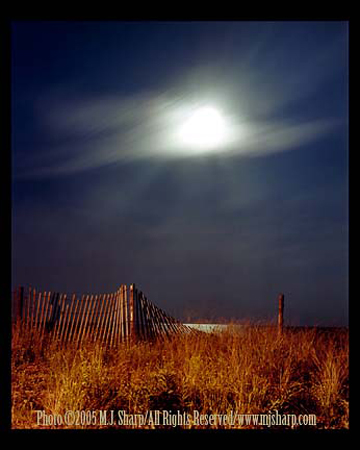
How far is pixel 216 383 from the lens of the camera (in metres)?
4.28

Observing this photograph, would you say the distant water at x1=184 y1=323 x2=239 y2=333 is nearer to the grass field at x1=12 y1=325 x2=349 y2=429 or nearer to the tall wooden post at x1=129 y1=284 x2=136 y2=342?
the grass field at x1=12 y1=325 x2=349 y2=429

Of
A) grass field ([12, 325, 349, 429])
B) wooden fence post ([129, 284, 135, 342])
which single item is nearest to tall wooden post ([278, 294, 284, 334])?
grass field ([12, 325, 349, 429])

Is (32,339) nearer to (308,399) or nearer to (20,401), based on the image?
(20,401)

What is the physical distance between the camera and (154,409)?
4.17m

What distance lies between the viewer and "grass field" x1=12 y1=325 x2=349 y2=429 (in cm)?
410

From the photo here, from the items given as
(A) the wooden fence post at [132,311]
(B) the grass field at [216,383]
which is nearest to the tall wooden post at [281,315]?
(B) the grass field at [216,383]

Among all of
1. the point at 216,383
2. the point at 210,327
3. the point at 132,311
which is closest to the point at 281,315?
the point at 210,327

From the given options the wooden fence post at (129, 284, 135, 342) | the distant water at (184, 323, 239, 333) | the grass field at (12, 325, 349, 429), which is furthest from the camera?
the wooden fence post at (129, 284, 135, 342)

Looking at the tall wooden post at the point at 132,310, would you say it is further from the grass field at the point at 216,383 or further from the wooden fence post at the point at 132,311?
the grass field at the point at 216,383

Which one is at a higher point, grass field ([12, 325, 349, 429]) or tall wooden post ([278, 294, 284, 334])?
tall wooden post ([278, 294, 284, 334])

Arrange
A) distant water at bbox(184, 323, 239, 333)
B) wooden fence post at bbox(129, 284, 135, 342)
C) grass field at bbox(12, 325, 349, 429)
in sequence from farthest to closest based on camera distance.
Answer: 1. wooden fence post at bbox(129, 284, 135, 342)
2. distant water at bbox(184, 323, 239, 333)
3. grass field at bbox(12, 325, 349, 429)

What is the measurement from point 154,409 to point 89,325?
3537 mm

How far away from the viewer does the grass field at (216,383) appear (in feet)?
13.4
